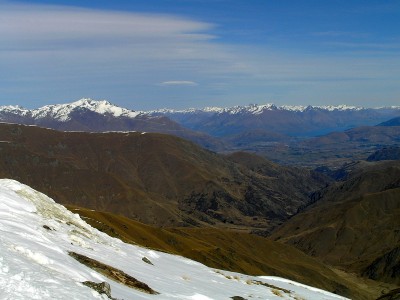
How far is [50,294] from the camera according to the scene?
1423 cm

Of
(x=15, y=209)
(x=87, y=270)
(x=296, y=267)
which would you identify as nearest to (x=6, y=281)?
(x=87, y=270)

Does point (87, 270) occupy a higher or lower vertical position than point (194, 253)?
higher

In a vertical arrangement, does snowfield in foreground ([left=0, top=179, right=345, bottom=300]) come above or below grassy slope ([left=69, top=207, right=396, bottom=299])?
above

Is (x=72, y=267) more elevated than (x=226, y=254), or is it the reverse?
(x=72, y=267)

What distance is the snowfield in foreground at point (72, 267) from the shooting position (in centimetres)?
1526

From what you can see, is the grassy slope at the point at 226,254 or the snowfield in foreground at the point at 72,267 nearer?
the snowfield in foreground at the point at 72,267

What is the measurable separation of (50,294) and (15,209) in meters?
16.9

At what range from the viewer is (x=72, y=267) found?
19391mm

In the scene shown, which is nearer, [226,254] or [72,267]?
[72,267]

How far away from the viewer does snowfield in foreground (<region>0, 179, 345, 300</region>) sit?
50.1 feet

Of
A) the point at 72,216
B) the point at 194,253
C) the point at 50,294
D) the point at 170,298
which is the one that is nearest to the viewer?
the point at 50,294

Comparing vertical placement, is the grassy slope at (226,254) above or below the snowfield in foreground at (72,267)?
below

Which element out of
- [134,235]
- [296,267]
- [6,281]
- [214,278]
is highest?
[6,281]

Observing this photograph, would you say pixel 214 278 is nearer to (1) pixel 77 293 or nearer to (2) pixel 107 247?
(2) pixel 107 247
